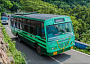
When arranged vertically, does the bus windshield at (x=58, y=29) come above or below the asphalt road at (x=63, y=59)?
above

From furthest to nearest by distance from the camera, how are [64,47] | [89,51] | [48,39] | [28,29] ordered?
[28,29], [89,51], [64,47], [48,39]

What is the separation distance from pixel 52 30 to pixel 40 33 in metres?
1.10

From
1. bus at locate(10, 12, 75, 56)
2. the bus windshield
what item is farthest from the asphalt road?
the bus windshield

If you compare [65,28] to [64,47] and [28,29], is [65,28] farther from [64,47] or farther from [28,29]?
[28,29]

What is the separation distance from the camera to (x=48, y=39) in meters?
8.67

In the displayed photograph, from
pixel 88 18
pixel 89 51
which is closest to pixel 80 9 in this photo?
pixel 88 18

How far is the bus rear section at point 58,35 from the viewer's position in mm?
8695

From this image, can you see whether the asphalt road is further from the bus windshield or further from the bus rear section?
the bus windshield

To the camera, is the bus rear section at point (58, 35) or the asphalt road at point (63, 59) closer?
the bus rear section at point (58, 35)

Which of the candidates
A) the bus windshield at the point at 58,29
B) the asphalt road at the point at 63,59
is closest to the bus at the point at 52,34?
the bus windshield at the point at 58,29

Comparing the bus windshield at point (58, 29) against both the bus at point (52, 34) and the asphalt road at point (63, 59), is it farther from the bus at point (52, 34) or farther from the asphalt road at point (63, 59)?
the asphalt road at point (63, 59)

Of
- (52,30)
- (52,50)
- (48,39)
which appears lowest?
(52,50)

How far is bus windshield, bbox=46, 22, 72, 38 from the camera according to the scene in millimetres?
8745

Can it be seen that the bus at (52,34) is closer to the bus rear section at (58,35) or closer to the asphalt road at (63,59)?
the bus rear section at (58,35)
